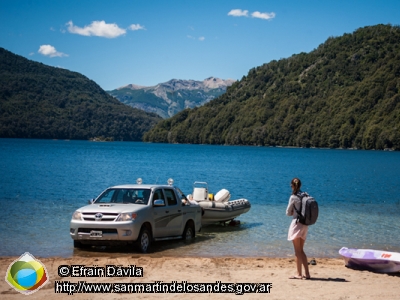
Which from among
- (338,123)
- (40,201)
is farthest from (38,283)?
→ (338,123)

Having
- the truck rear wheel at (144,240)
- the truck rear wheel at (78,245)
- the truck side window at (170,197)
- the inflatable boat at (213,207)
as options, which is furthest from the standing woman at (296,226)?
the inflatable boat at (213,207)

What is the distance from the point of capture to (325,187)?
46.7 m

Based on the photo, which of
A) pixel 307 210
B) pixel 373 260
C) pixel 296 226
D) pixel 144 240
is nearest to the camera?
pixel 307 210

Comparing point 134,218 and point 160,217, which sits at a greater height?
point 134,218

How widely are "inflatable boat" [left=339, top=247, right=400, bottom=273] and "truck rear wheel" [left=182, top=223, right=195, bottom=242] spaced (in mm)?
5460

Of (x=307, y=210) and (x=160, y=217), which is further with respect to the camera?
(x=160, y=217)

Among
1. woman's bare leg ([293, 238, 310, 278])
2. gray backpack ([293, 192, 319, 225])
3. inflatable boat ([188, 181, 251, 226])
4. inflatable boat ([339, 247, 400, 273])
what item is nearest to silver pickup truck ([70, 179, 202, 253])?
inflatable boat ([188, 181, 251, 226])

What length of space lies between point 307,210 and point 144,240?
565 centimetres

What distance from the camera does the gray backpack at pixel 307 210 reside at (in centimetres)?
1074

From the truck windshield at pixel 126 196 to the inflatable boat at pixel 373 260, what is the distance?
5737 millimetres

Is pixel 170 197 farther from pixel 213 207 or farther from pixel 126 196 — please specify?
pixel 213 207

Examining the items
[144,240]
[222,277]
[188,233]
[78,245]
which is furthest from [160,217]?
[222,277]

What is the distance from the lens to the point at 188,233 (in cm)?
1741

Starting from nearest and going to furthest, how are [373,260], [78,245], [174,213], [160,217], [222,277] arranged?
[222,277], [373,260], [78,245], [160,217], [174,213]
